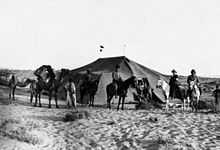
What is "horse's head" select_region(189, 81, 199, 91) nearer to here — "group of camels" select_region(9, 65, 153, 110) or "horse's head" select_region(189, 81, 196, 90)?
"horse's head" select_region(189, 81, 196, 90)

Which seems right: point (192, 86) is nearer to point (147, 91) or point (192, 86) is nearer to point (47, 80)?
point (147, 91)

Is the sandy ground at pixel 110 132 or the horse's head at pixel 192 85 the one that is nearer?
the sandy ground at pixel 110 132

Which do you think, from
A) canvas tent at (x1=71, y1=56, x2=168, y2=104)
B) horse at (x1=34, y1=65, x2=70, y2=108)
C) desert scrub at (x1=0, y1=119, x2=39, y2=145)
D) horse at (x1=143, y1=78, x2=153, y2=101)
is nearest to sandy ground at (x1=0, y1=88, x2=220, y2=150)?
desert scrub at (x1=0, y1=119, x2=39, y2=145)

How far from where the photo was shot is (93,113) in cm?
1670

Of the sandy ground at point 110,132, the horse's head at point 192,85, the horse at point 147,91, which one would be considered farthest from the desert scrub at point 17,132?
the horse's head at point 192,85

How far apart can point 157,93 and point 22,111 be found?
35.2 ft

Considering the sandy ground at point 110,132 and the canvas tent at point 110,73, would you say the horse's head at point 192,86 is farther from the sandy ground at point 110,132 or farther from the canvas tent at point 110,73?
the canvas tent at point 110,73

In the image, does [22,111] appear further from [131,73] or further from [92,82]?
[131,73]

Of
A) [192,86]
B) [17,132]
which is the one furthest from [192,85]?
[17,132]

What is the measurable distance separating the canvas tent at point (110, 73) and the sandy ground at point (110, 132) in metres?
7.65

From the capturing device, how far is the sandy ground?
1084cm

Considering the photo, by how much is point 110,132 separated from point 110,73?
39.0ft

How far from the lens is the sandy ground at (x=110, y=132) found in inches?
427

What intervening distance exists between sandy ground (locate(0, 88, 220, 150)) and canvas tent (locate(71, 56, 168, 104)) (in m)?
7.65
